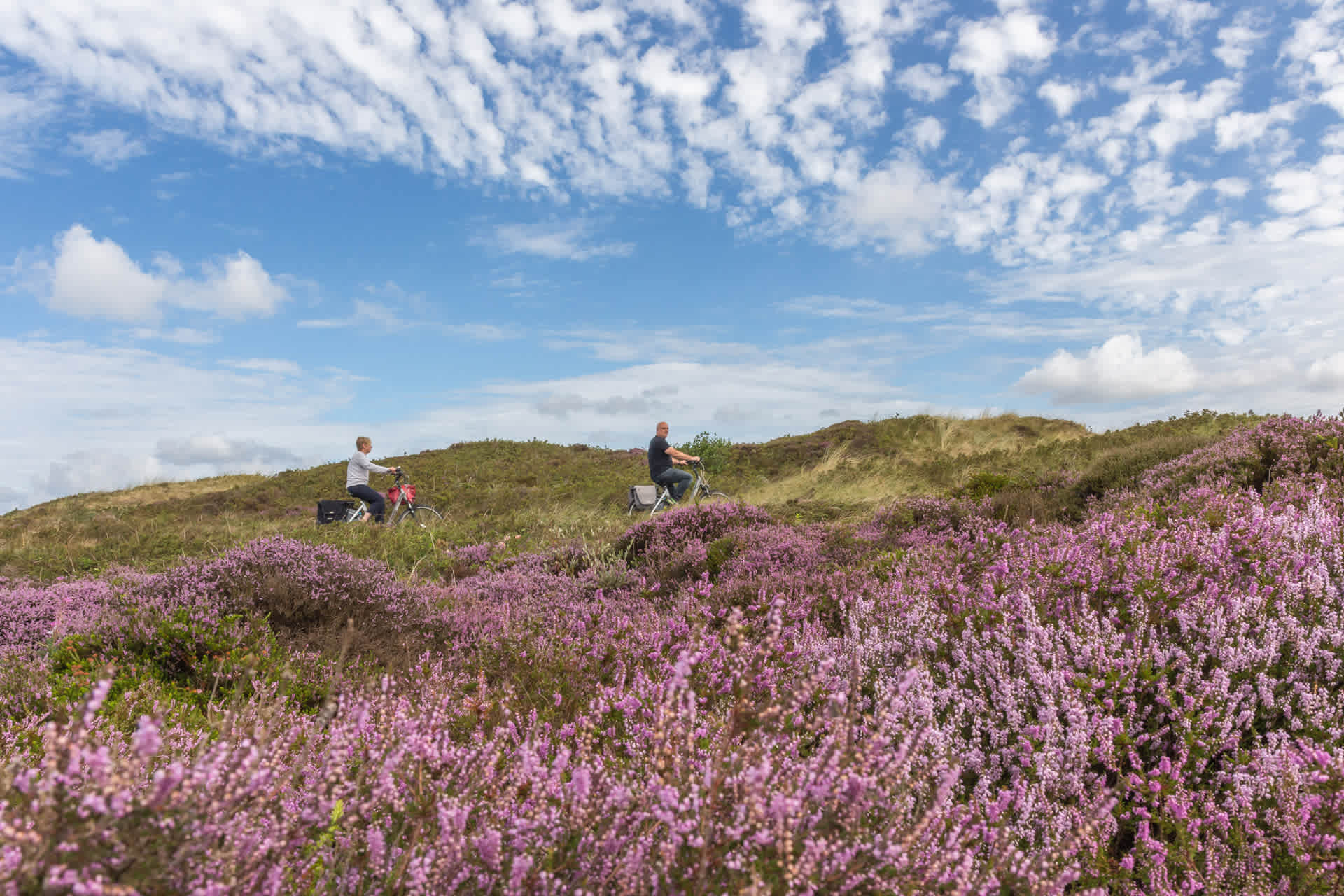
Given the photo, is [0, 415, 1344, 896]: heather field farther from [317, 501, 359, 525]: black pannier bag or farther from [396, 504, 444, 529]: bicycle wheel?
[317, 501, 359, 525]: black pannier bag

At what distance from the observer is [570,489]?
2506 centimetres

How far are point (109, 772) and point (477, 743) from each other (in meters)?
1.31

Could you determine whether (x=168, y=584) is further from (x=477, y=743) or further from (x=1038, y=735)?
(x=1038, y=735)

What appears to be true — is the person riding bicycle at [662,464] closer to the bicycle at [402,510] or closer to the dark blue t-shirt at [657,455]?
the dark blue t-shirt at [657,455]

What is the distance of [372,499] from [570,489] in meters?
9.11

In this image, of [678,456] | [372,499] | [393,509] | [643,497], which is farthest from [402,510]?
[678,456]

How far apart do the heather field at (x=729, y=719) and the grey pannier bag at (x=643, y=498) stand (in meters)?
9.36

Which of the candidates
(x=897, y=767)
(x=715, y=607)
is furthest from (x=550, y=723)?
(x=715, y=607)

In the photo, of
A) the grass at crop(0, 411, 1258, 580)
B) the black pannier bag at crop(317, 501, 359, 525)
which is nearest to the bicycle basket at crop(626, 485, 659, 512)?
the grass at crop(0, 411, 1258, 580)

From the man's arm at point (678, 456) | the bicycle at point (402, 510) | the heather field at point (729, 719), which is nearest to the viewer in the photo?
the heather field at point (729, 719)

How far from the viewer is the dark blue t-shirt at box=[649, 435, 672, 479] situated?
51.2 feet

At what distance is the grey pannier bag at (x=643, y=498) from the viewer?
16844mm

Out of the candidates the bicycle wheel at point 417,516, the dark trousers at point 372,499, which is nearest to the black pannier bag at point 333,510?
the bicycle wheel at point 417,516

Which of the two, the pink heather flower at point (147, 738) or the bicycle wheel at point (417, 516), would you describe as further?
the bicycle wheel at point (417, 516)
